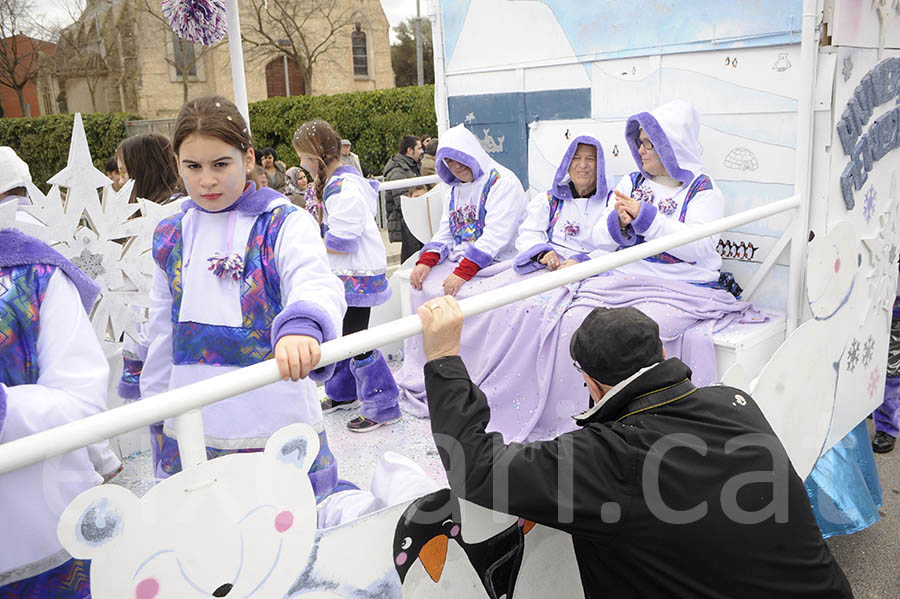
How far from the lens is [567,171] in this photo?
405cm

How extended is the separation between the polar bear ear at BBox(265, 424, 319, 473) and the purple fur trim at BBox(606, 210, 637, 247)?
2350 millimetres

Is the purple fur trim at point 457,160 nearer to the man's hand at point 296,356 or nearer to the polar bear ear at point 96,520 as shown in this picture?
the man's hand at point 296,356

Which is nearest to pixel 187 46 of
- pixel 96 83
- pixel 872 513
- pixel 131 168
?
pixel 96 83

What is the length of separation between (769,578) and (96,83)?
26.5 m

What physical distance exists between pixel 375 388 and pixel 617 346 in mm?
2247

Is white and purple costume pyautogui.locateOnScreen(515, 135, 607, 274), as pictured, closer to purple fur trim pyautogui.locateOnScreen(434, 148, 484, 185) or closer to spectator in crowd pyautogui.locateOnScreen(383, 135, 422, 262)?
purple fur trim pyautogui.locateOnScreen(434, 148, 484, 185)

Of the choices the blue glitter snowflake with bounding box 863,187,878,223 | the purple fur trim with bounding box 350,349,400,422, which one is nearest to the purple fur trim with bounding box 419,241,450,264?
the purple fur trim with bounding box 350,349,400,422

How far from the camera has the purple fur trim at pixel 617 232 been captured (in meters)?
3.56

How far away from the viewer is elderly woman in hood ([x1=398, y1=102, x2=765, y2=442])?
11.1 ft

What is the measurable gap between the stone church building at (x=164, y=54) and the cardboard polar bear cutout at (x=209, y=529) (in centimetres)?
2333

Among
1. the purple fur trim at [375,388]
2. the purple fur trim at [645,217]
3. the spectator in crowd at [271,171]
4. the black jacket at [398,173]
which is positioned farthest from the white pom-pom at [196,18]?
the spectator in crowd at [271,171]

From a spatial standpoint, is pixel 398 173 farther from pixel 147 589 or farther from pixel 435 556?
pixel 147 589

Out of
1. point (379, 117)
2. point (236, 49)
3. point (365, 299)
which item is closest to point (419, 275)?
point (365, 299)

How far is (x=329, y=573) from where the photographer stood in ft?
5.36
